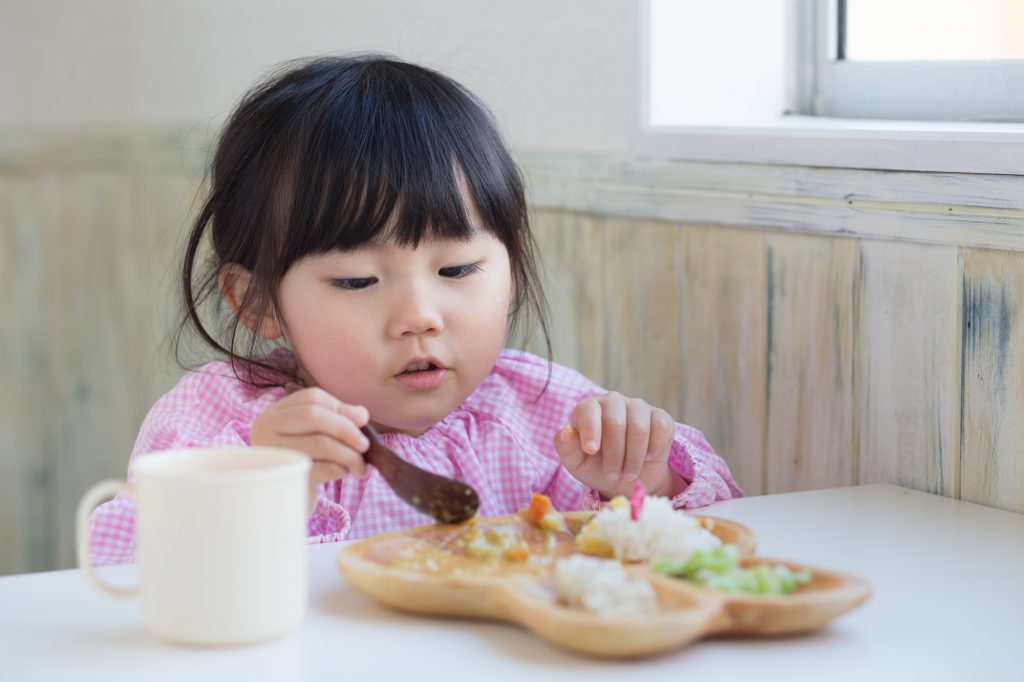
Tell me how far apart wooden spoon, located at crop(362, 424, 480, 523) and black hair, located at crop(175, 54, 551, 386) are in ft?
0.94

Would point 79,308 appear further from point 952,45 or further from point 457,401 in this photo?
point 952,45

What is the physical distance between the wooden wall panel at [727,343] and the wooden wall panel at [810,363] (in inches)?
0.6

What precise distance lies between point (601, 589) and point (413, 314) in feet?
1.43

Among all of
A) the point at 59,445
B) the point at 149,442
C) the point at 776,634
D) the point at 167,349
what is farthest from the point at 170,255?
the point at 776,634

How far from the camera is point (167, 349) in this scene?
7.16ft

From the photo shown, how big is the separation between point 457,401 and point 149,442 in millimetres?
271

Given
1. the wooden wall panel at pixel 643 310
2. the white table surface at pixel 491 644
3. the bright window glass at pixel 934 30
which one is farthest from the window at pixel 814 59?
the white table surface at pixel 491 644

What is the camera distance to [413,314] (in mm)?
1069

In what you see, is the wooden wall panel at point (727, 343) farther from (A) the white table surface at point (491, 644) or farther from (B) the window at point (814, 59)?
(A) the white table surface at point (491, 644)

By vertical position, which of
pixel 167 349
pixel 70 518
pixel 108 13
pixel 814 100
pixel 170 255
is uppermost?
pixel 108 13

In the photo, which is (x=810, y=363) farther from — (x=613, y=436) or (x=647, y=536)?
(x=647, y=536)

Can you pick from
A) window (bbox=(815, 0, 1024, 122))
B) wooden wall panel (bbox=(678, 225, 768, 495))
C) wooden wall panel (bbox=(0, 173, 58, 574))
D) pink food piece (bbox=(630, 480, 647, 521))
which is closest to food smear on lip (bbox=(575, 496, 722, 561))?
pink food piece (bbox=(630, 480, 647, 521))

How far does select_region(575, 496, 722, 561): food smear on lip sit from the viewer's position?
2.51ft

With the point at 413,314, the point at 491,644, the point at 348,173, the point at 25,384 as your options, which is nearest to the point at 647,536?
the point at 491,644
